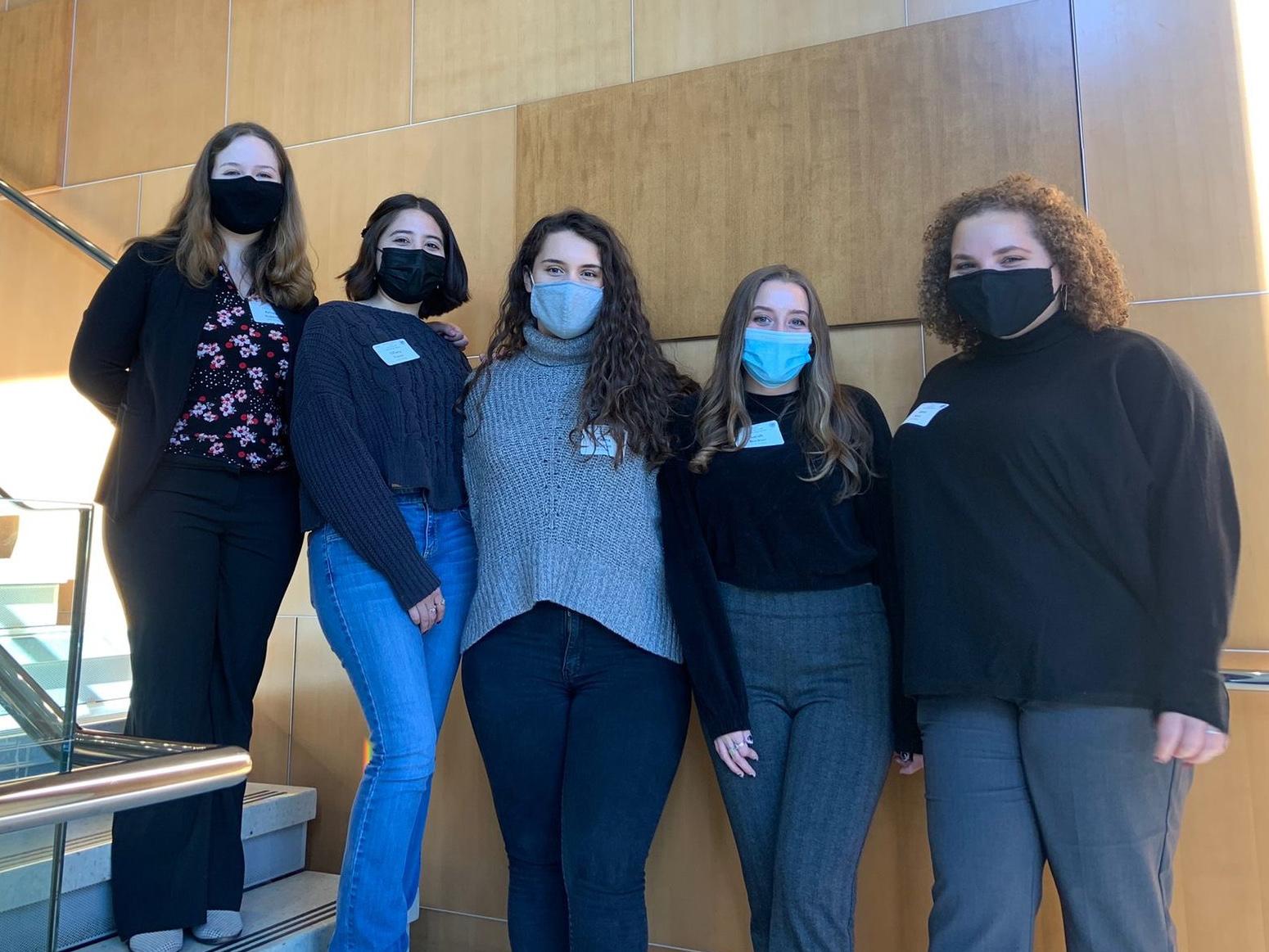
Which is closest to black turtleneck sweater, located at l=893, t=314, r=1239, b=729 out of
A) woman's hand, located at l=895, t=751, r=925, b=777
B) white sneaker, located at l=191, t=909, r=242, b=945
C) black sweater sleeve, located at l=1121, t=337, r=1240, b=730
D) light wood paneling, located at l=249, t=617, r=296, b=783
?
black sweater sleeve, located at l=1121, t=337, r=1240, b=730

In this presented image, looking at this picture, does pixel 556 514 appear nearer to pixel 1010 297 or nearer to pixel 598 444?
pixel 598 444

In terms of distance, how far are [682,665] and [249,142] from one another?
1.43 meters

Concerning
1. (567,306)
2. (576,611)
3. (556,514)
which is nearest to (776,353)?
(567,306)

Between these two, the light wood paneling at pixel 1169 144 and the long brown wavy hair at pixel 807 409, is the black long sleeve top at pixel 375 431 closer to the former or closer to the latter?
the long brown wavy hair at pixel 807 409

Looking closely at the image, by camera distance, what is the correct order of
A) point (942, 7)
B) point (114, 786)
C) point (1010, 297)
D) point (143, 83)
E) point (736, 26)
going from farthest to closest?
point (143, 83) < point (736, 26) < point (942, 7) < point (1010, 297) < point (114, 786)

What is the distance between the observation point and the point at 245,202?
6.50 feet

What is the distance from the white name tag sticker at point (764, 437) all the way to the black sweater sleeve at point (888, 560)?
190 millimetres

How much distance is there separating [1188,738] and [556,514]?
107 centimetres

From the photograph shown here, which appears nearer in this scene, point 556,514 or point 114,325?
point 556,514

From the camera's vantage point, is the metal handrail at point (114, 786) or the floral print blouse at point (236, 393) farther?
the floral print blouse at point (236, 393)

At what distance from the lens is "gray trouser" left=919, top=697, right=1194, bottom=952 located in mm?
1378

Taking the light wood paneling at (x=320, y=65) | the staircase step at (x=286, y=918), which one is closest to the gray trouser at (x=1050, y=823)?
the staircase step at (x=286, y=918)

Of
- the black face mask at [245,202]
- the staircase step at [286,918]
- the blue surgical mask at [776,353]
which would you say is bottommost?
the staircase step at [286,918]

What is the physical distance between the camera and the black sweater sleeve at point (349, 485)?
1729 mm
